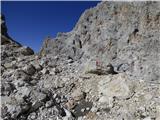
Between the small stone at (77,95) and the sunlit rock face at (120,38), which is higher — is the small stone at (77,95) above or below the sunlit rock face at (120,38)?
below

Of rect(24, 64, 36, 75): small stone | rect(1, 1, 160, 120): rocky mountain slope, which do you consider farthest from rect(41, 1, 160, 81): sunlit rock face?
rect(24, 64, 36, 75): small stone

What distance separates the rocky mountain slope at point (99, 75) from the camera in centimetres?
1188

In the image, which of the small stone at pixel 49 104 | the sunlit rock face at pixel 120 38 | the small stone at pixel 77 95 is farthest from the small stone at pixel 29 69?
the small stone at pixel 49 104

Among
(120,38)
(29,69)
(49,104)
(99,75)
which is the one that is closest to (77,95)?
(49,104)

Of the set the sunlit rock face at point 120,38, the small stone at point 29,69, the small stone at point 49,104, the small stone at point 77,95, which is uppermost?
the sunlit rock face at point 120,38

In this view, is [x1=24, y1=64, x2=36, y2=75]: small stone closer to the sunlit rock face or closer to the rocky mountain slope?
the rocky mountain slope

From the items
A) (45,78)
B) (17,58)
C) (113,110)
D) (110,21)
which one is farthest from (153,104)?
(110,21)

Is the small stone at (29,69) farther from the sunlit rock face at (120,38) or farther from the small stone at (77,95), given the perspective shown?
the small stone at (77,95)

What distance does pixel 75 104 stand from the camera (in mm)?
13000

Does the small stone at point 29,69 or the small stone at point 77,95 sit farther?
the small stone at point 29,69

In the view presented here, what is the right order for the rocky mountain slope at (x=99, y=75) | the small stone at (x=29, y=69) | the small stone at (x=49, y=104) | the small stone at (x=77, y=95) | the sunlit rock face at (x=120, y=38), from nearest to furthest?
the rocky mountain slope at (x=99, y=75)
the small stone at (x=49, y=104)
the small stone at (x=77, y=95)
the small stone at (x=29, y=69)
the sunlit rock face at (x=120, y=38)

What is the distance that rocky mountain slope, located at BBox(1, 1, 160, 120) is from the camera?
11.9 m

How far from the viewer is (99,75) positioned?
1523 centimetres

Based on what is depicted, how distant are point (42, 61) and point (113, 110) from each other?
8360 mm
